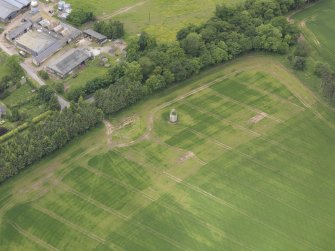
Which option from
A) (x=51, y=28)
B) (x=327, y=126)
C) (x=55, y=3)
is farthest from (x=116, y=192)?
(x=55, y=3)

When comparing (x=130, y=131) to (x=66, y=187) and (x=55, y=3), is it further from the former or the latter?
(x=55, y=3)

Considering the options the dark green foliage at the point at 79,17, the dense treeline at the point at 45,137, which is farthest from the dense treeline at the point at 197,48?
the dark green foliage at the point at 79,17

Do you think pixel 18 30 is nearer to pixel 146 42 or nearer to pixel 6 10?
pixel 6 10

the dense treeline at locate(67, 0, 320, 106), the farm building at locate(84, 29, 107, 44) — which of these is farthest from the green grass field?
the farm building at locate(84, 29, 107, 44)

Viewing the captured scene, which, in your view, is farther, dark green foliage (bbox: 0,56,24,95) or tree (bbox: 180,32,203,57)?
tree (bbox: 180,32,203,57)

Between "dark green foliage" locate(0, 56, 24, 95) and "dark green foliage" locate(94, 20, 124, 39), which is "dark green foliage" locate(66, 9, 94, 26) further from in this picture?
"dark green foliage" locate(0, 56, 24, 95)

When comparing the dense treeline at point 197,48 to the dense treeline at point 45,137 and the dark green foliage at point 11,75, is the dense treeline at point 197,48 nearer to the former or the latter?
the dense treeline at point 45,137
